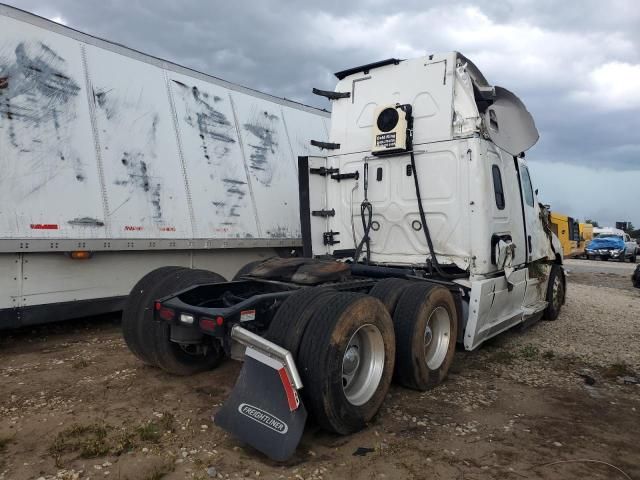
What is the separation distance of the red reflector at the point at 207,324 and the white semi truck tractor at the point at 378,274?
0.04ft

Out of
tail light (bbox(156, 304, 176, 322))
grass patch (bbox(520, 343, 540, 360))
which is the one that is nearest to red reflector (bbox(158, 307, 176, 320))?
tail light (bbox(156, 304, 176, 322))

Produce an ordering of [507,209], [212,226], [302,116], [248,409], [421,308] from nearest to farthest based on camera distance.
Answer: [248,409] < [421,308] < [507,209] < [212,226] < [302,116]

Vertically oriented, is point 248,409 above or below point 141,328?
below

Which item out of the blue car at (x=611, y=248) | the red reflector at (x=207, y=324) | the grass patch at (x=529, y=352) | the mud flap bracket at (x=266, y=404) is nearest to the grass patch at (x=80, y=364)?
the red reflector at (x=207, y=324)

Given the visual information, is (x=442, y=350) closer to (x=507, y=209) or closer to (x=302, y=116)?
(x=507, y=209)

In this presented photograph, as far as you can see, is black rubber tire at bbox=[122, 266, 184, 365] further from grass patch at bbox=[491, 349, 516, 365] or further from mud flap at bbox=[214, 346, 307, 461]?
grass patch at bbox=[491, 349, 516, 365]

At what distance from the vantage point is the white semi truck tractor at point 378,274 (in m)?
3.35

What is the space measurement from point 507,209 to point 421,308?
234 cm

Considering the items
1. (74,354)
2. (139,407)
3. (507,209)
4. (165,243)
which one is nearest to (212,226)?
(165,243)

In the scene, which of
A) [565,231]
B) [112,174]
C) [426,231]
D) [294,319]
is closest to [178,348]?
[294,319]

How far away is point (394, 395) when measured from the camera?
4.49m

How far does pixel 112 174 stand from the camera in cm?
623

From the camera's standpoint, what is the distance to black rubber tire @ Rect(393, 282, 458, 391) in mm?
4340

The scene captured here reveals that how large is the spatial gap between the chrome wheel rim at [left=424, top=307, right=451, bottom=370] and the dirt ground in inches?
10.8
